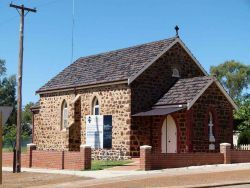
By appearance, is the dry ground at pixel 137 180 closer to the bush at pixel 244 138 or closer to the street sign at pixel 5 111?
the street sign at pixel 5 111

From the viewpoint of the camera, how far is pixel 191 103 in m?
27.9

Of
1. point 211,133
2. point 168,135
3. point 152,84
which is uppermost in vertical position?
point 152,84

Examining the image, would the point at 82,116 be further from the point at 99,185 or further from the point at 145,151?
the point at 99,185

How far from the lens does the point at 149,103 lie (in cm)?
3097

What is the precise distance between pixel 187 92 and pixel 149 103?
9.25 feet

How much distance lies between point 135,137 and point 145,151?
6.66 metres

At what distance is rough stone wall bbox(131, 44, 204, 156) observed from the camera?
30.1 m

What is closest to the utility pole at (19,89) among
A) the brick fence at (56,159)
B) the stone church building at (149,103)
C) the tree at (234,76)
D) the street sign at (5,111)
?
the brick fence at (56,159)

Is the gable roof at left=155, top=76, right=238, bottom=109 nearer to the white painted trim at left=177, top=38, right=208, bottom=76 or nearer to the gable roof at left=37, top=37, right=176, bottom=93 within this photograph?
the gable roof at left=37, top=37, right=176, bottom=93

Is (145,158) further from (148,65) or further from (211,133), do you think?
(148,65)

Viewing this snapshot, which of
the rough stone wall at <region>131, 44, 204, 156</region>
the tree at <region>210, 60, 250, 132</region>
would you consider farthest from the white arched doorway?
the tree at <region>210, 60, 250, 132</region>

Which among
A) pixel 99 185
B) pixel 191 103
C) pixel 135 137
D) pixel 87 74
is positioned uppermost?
pixel 87 74

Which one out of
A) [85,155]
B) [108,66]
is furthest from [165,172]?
[108,66]

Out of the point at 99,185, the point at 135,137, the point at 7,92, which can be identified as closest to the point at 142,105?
the point at 135,137
